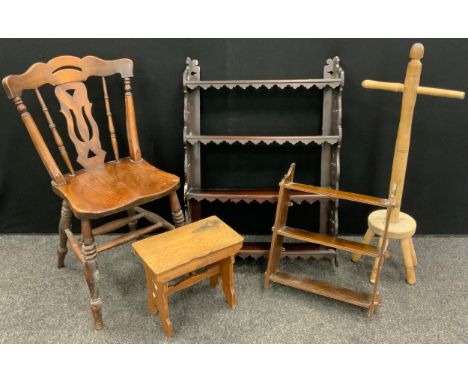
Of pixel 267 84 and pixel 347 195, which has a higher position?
pixel 267 84

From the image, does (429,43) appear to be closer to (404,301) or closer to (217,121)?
(217,121)

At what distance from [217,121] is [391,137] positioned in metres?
1.05

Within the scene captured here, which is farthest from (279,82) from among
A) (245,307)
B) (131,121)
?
(245,307)

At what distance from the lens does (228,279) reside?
2055 mm

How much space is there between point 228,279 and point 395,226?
937mm

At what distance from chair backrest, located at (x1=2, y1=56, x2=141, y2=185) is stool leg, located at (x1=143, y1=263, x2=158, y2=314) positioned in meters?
0.64

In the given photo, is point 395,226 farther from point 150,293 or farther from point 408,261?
point 150,293

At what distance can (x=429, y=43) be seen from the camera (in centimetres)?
221

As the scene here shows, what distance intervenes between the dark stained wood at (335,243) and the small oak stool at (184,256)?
317 millimetres

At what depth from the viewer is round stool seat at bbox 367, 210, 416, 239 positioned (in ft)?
6.97

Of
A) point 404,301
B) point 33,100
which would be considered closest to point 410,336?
point 404,301

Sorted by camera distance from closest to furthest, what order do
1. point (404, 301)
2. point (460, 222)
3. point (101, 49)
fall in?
point (404, 301) → point (101, 49) → point (460, 222)

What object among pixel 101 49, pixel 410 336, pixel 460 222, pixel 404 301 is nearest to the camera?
pixel 410 336

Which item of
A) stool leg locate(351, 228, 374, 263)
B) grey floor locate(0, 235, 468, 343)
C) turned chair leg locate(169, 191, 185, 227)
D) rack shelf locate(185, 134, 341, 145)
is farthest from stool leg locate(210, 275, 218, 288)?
stool leg locate(351, 228, 374, 263)
